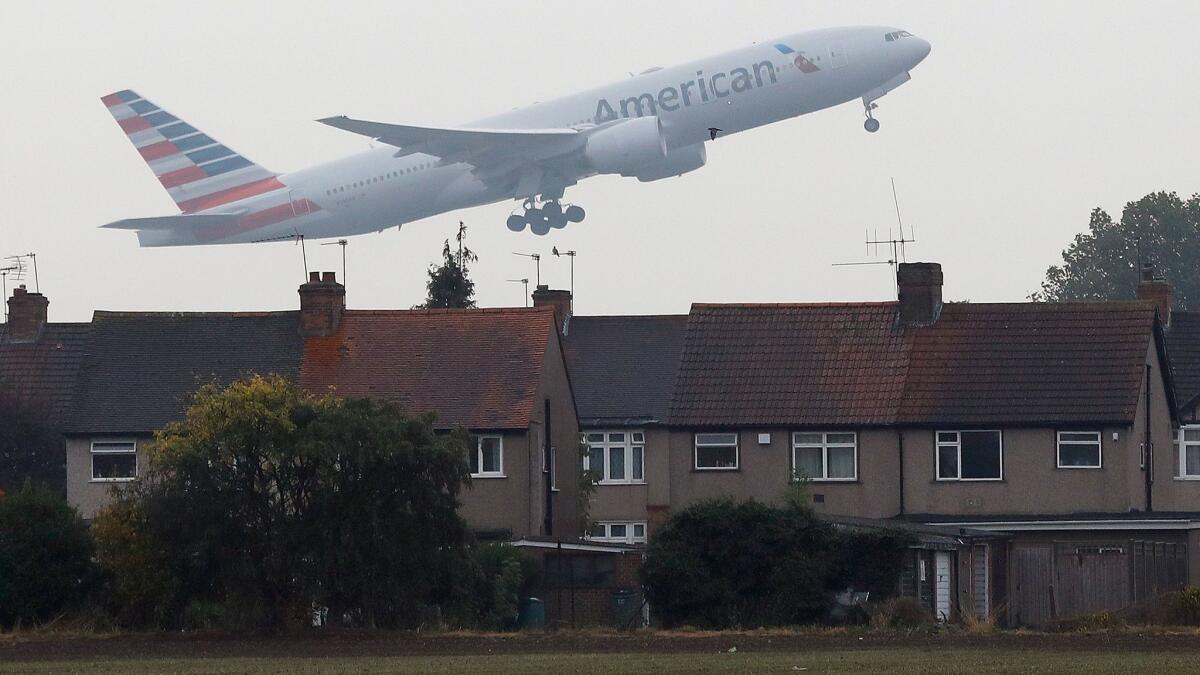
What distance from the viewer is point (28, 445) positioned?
53.4m

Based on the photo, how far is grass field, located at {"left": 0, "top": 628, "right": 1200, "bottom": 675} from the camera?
25.5 metres

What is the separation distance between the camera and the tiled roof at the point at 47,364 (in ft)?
181

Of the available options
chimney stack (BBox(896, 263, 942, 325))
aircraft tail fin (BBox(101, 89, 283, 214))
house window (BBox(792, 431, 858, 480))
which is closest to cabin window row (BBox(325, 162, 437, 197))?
aircraft tail fin (BBox(101, 89, 283, 214))

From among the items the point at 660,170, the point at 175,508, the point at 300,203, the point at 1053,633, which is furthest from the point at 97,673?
the point at 300,203

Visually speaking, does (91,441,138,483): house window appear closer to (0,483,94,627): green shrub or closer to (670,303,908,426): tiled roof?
(0,483,94,627): green shrub

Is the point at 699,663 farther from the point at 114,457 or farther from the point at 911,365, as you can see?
the point at 911,365

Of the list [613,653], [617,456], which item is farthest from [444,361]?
[613,653]

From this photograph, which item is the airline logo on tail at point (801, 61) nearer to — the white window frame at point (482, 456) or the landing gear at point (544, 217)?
the landing gear at point (544, 217)

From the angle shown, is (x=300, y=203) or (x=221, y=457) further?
(x=300, y=203)

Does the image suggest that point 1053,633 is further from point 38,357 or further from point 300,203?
point 300,203

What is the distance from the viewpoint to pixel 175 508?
33500mm

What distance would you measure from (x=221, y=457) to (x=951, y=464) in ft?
53.2

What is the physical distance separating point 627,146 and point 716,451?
39.8ft

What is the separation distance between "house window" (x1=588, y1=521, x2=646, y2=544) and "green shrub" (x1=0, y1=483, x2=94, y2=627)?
16.7 metres
